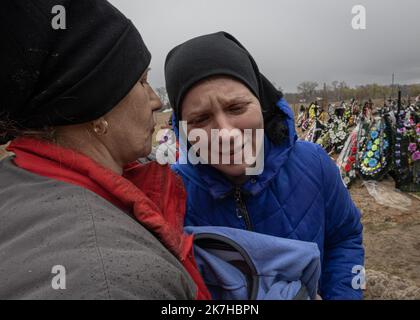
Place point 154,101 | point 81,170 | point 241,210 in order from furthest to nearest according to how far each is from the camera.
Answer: point 241,210 → point 154,101 → point 81,170

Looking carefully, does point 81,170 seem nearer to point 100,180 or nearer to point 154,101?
point 100,180

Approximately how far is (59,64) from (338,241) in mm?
1604

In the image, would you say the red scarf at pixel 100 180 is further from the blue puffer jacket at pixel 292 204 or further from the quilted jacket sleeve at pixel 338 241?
the quilted jacket sleeve at pixel 338 241

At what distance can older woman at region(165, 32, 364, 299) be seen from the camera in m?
1.50

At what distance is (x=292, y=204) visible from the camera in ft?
5.34

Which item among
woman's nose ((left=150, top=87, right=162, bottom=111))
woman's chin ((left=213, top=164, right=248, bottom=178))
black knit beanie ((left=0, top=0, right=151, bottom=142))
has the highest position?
black knit beanie ((left=0, top=0, right=151, bottom=142))

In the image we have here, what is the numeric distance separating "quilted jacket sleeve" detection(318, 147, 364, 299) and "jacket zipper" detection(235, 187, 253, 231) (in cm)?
43

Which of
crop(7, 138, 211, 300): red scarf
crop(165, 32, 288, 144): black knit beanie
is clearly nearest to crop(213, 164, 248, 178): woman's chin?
crop(165, 32, 288, 144): black knit beanie

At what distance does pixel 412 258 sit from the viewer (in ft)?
18.8

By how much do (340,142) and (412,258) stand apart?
827cm

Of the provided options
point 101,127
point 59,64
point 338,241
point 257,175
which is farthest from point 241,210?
point 59,64

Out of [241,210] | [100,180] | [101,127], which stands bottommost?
[241,210]

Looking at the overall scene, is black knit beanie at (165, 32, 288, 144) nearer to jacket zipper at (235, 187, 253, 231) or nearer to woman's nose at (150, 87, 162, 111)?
woman's nose at (150, 87, 162, 111)
